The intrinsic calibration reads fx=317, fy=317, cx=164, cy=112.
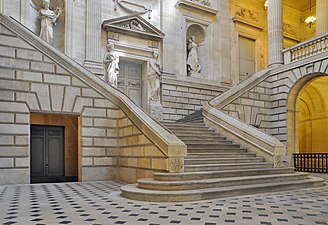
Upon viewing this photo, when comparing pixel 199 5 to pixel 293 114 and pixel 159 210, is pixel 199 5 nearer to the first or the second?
pixel 293 114

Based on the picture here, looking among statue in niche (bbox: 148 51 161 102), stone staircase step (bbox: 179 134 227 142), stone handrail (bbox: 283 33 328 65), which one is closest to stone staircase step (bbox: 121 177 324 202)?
stone staircase step (bbox: 179 134 227 142)

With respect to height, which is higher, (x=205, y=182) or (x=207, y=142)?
(x=207, y=142)

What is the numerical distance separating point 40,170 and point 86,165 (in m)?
2.65

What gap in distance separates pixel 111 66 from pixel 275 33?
809 cm

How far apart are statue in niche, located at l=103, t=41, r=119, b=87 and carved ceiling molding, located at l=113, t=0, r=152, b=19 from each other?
204cm

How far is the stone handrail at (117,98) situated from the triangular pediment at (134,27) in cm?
466

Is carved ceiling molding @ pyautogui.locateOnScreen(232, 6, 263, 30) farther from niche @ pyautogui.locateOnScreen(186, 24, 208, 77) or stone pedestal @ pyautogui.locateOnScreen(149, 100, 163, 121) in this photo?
stone pedestal @ pyautogui.locateOnScreen(149, 100, 163, 121)

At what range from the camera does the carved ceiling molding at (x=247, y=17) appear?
18344mm

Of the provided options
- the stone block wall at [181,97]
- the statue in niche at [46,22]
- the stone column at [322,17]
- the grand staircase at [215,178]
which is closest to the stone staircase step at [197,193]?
the grand staircase at [215,178]

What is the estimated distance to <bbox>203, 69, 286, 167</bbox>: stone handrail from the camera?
29.7 feet

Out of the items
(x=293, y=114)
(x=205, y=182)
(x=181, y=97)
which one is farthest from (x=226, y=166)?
(x=293, y=114)

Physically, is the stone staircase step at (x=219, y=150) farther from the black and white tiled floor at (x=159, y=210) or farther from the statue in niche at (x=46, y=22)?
the statue in niche at (x=46, y=22)

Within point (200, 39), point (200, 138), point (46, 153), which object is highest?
point (200, 39)

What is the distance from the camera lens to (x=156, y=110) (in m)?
14.7
